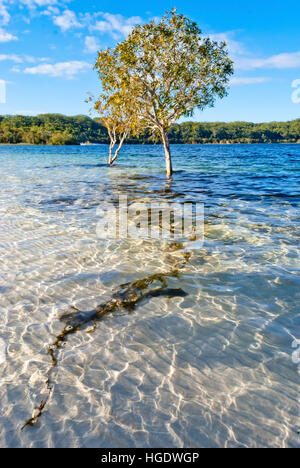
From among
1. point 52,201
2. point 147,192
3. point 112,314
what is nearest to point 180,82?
point 147,192

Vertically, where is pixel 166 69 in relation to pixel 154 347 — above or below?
above

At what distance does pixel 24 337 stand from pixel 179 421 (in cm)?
271

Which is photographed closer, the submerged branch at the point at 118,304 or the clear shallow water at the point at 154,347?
the clear shallow water at the point at 154,347

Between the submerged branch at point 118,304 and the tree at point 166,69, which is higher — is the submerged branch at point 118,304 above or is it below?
→ below

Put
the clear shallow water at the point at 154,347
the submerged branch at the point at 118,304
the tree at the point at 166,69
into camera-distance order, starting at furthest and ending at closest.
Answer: the tree at the point at 166,69 < the submerged branch at the point at 118,304 < the clear shallow water at the point at 154,347

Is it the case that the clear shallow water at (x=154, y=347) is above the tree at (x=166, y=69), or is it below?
below

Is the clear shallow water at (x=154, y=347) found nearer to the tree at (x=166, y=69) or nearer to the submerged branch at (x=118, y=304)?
the submerged branch at (x=118, y=304)

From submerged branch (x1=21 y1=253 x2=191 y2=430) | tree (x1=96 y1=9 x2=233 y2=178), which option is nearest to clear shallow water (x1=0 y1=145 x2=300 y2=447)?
submerged branch (x1=21 y1=253 x2=191 y2=430)

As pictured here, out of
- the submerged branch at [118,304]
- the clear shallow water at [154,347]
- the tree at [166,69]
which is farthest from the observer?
the tree at [166,69]

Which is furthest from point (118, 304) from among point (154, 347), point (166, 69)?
point (166, 69)

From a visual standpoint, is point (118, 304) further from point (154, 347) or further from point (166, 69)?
point (166, 69)

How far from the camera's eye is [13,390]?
3533mm

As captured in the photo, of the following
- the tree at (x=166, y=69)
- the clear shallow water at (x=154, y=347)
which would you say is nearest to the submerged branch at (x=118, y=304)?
the clear shallow water at (x=154, y=347)
